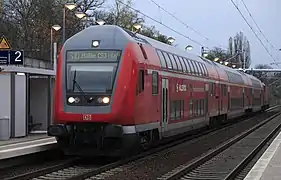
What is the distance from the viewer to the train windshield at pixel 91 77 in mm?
14789

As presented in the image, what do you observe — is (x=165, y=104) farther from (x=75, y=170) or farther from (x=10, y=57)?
(x=10, y=57)

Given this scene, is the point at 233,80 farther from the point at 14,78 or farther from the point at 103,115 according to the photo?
the point at 103,115

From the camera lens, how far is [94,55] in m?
15.3

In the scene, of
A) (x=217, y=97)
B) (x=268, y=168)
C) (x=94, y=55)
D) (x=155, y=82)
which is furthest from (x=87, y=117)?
(x=217, y=97)

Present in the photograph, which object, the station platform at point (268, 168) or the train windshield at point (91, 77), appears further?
the train windshield at point (91, 77)

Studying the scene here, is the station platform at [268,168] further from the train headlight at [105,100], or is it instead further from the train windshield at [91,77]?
the train windshield at [91,77]

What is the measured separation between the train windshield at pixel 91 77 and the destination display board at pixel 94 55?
190 millimetres

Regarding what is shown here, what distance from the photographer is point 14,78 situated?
70.1ft

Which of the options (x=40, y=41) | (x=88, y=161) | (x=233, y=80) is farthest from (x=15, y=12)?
(x=88, y=161)

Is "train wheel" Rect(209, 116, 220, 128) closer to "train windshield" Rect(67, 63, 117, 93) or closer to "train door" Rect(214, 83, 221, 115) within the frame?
"train door" Rect(214, 83, 221, 115)

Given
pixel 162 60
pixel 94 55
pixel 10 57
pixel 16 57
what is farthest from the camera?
pixel 16 57

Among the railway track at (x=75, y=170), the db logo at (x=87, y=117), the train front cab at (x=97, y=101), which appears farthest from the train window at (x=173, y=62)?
Result: the db logo at (x=87, y=117)

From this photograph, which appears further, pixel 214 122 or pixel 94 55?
pixel 214 122

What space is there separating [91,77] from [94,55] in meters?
0.70
